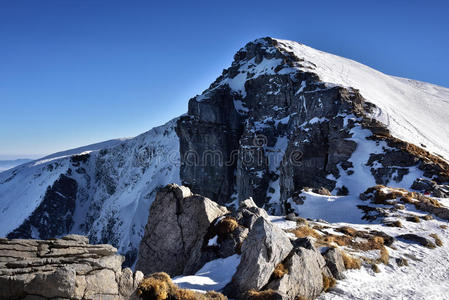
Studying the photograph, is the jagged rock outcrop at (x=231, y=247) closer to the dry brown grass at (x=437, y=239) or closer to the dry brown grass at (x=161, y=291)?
the dry brown grass at (x=161, y=291)

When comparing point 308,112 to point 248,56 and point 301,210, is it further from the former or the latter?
point 248,56

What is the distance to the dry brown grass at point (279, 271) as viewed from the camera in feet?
39.1

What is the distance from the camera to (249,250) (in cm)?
1257

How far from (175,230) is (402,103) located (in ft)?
330

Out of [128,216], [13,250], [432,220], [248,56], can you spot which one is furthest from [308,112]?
[128,216]

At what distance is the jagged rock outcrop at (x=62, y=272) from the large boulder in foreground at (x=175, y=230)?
849cm

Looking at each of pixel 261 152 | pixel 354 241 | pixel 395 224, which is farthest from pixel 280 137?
pixel 354 241

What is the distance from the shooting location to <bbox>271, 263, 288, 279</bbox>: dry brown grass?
1192cm

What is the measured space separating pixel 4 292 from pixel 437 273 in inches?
886

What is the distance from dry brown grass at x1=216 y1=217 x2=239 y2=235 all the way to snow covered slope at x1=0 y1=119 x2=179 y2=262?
86459mm

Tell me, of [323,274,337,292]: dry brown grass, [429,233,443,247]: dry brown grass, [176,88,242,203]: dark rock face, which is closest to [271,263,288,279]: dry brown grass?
[323,274,337,292]: dry brown grass

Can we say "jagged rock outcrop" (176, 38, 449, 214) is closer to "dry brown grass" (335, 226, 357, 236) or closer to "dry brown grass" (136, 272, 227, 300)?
"dry brown grass" (335, 226, 357, 236)

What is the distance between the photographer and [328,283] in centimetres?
1348

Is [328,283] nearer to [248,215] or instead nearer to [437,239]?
[248,215]
